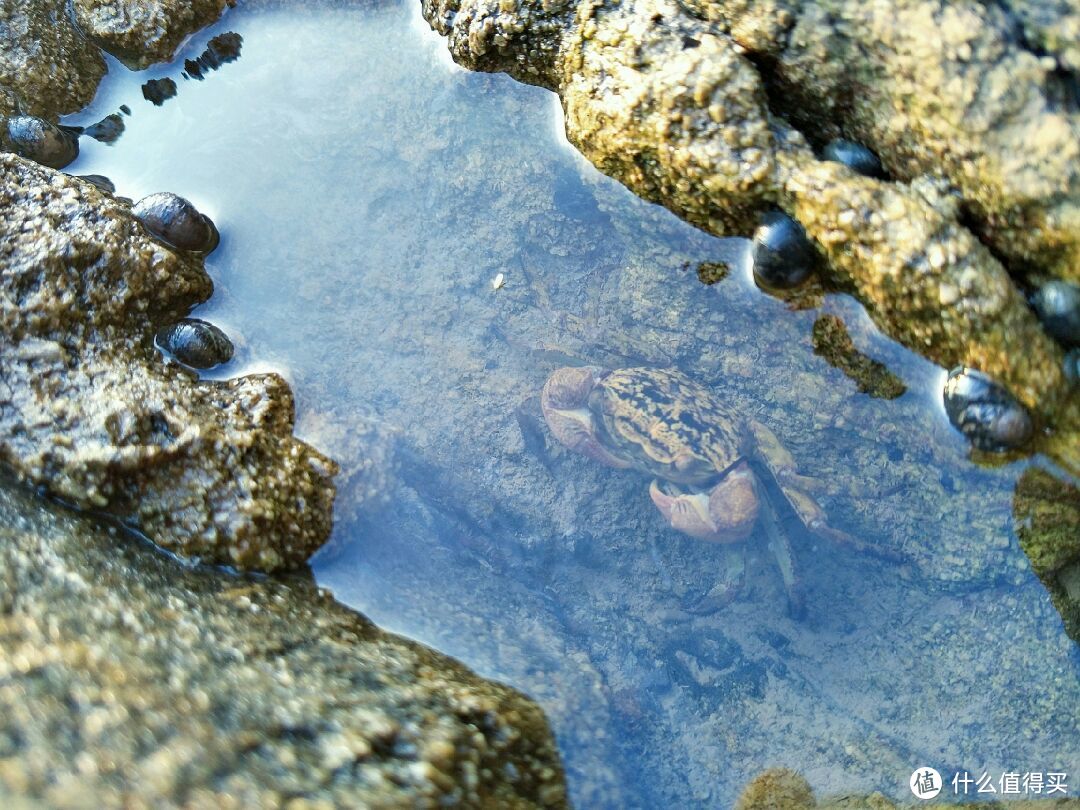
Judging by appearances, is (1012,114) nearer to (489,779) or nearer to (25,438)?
(489,779)

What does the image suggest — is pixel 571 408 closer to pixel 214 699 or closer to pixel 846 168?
pixel 846 168

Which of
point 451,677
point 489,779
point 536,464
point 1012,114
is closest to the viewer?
point 489,779

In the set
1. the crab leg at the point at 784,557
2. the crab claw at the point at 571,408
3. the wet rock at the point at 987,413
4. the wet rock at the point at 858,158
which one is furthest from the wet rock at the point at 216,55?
the wet rock at the point at 987,413

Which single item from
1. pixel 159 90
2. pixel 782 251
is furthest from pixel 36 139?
pixel 782 251

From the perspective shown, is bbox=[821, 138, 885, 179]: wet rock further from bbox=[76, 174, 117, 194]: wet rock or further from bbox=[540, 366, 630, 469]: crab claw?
bbox=[76, 174, 117, 194]: wet rock

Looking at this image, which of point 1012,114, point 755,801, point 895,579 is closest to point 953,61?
point 1012,114

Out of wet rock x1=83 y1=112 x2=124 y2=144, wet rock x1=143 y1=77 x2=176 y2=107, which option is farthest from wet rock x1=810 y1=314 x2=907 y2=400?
wet rock x1=83 y1=112 x2=124 y2=144
